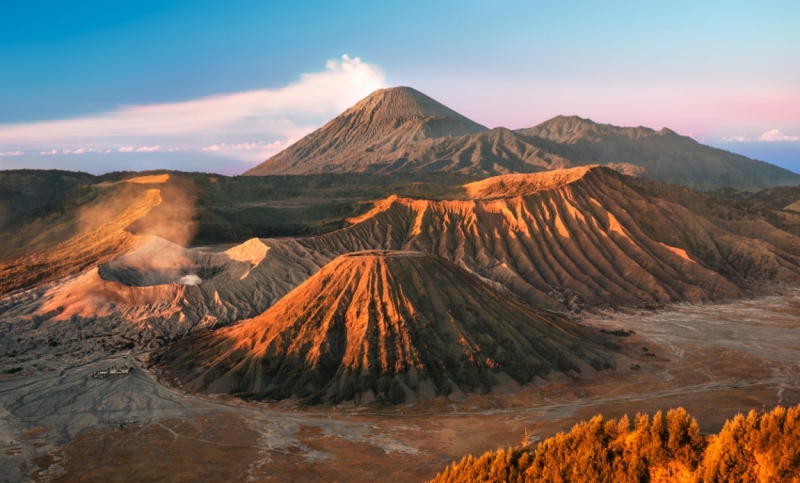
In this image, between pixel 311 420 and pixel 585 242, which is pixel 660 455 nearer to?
pixel 311 420

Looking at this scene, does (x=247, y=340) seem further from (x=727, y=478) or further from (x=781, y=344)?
(x=781, y=344)

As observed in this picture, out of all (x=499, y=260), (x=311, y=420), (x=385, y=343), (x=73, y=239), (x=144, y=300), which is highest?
(x=73, y=239)

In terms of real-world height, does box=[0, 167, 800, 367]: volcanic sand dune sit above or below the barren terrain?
above

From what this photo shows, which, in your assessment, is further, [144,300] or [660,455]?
[144,300]

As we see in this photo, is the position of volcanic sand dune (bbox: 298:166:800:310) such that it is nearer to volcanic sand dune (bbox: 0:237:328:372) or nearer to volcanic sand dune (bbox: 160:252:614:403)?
volcanic sand dune (bbox: 0:237:328:372)

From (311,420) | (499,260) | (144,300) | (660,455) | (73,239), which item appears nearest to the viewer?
(660,455)

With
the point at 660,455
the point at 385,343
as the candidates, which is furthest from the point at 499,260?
the point at 660,455

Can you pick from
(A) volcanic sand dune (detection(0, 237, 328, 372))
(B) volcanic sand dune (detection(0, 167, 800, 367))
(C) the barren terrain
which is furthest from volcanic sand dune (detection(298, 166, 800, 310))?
(C) the barren terrain
